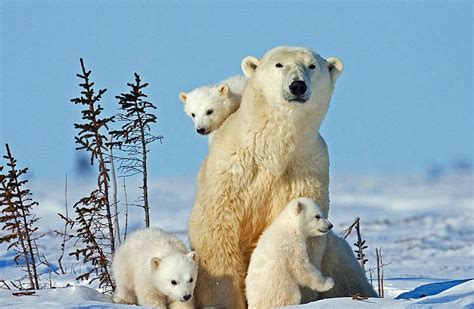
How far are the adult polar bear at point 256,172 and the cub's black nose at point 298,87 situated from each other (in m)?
0.18

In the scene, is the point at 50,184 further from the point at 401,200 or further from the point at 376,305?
the point at 376,305

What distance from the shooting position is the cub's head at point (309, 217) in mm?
7363

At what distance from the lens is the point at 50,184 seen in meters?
44.9

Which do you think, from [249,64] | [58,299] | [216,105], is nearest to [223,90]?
[216,105]

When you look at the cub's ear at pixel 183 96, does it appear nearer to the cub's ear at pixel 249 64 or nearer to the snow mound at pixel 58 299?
the cub's ear at pixel 249 64

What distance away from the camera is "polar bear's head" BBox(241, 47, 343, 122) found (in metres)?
7.28

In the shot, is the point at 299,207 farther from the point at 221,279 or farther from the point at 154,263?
the point at 154,263

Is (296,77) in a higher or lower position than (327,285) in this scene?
higher

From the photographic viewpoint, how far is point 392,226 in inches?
1052

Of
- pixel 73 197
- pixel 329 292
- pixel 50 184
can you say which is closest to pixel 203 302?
pixel 329 292

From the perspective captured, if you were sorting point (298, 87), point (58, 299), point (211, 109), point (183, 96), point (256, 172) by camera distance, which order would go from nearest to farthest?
point (298, 87), point (58, 299), point (256, 172), point (211, 109), point (183, 96)

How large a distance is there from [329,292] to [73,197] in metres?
25.4

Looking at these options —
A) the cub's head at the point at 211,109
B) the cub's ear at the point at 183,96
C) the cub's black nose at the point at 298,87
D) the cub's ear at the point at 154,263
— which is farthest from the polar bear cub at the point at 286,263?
the cub's ear at the point at 183,96

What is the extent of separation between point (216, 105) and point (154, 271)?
284 centimetres
